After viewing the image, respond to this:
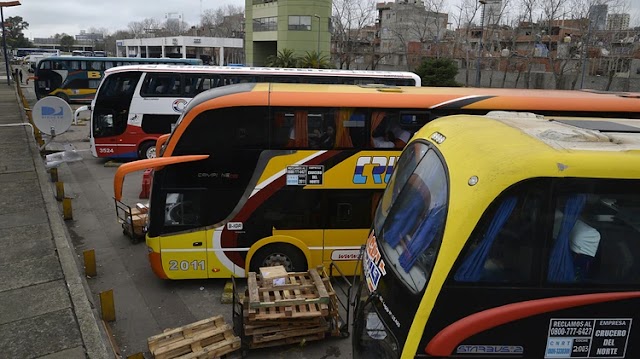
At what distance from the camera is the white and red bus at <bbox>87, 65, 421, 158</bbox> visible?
1608 cm

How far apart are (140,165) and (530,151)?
17.9ft

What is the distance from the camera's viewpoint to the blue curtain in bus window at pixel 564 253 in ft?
11.4

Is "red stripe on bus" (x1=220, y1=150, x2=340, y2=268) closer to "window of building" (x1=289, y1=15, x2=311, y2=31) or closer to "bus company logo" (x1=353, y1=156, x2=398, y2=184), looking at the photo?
"bus company logo" (x1=353, y1=156, x2=398, y2=184)

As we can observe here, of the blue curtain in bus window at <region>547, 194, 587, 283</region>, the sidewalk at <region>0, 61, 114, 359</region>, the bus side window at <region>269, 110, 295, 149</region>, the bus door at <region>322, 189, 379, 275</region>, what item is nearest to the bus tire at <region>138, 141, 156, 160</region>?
the sidewalk at <region>0, 61, 114, 359</region>

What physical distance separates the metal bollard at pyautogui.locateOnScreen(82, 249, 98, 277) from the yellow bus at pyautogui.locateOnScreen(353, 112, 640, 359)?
6.95 metres

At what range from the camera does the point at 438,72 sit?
1288 inches

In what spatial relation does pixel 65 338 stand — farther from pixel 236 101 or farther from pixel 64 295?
pixel 236 101

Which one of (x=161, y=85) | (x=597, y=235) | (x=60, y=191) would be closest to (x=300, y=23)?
(x=161, y=85)

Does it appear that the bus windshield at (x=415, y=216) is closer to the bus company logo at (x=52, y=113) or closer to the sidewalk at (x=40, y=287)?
the sidewalk at (x=40, y=287)

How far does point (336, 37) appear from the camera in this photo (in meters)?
59.6

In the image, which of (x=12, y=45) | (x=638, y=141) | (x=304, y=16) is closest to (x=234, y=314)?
(x=638, y=141)

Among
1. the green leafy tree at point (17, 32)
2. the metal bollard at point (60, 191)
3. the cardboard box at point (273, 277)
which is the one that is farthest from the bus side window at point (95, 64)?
the green leafy tree at point (17, 32)

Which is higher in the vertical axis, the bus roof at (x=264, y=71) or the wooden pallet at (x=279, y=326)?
the bus roof at (x=264, y=71)

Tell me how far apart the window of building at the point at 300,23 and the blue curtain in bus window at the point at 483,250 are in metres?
54.0
